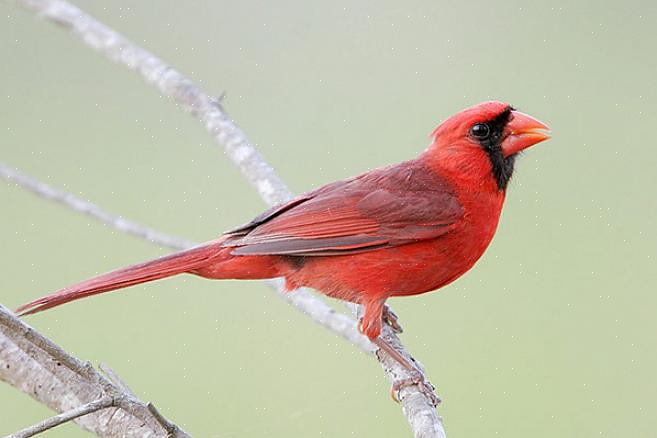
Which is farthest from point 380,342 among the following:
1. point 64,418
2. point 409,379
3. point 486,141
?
point 64,418

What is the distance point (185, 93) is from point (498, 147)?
39.3 inches

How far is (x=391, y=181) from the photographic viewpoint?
2.54 m

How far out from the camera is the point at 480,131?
2.47 metres

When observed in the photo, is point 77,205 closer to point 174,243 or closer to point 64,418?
point 174,243

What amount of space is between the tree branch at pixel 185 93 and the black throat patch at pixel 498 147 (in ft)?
1.76

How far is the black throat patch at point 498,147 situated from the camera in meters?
2.45

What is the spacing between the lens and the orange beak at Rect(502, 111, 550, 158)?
2.41m

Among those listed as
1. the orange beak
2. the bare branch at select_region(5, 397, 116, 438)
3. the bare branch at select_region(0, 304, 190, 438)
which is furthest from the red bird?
the bare branch at select_region(5, 397, 116, 438)

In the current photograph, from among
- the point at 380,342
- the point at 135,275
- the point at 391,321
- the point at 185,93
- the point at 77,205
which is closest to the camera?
the point at 135,275

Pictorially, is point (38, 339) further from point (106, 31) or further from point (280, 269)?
point (106, 31)

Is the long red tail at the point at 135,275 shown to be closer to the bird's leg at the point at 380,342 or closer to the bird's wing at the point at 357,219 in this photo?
the bird's wing at the point at 357,219

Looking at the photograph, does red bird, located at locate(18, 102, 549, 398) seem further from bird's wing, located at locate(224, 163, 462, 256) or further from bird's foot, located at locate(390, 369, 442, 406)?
bird's foot, located at locate(390, 369, 442, 406)

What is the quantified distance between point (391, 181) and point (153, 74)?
2.92 ft

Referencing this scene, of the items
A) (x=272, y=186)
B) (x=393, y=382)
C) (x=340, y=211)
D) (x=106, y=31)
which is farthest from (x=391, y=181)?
(x=106, y=31)
